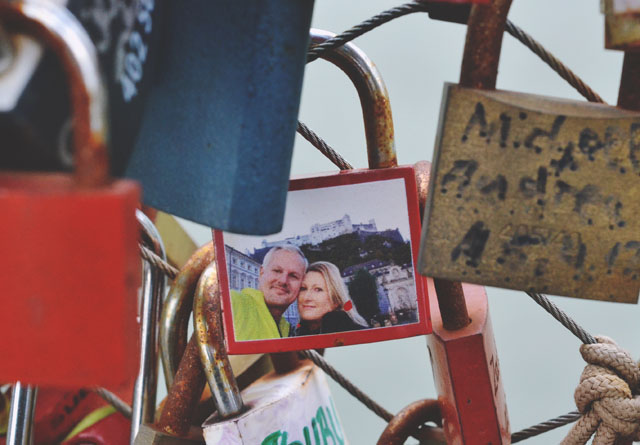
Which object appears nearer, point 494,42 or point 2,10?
point 2,10

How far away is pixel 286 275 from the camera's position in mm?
706

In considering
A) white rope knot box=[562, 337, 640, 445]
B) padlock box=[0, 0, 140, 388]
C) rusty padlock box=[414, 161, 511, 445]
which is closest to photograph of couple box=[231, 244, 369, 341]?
rusty padlock box=[414, 161, 511, 445]

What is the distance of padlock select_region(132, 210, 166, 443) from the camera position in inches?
35.2

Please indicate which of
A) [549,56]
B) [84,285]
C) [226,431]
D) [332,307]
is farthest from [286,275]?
[84,285]

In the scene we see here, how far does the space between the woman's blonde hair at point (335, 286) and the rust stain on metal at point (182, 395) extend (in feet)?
0.60

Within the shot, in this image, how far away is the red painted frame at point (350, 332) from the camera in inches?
27.4

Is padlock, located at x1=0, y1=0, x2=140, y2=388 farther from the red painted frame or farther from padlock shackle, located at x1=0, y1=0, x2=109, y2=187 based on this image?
the red painted frame

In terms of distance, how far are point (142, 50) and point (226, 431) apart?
41 cm

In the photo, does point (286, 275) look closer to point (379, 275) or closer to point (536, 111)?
point (379, 275)

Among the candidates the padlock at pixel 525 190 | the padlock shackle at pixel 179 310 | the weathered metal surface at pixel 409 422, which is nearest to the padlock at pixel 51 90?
the padlock at pixel 525 190

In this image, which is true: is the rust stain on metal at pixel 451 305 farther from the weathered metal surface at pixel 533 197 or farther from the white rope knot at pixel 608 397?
the weathered metal surface at pixel 533 197

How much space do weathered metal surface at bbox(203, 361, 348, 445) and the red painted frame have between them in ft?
0.26

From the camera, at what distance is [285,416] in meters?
0.79

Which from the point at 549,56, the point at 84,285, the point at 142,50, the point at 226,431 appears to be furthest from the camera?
the point at 226,431
